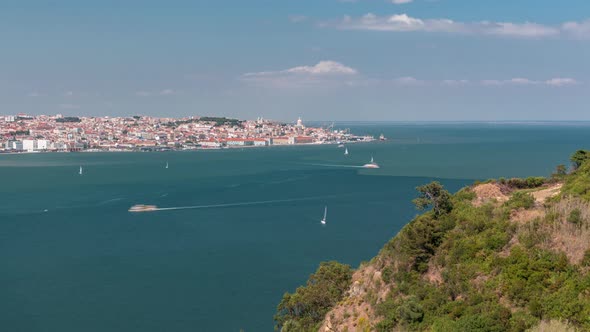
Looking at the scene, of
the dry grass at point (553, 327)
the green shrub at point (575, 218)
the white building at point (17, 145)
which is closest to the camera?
the dry grass at point (553, 327)

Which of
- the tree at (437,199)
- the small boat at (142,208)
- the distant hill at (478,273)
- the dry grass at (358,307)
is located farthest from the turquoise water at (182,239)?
the tree at (437,199)

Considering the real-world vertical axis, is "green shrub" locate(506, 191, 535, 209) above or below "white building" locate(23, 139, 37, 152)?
above

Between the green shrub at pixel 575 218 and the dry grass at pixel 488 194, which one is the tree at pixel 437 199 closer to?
the dry grass at pixel 488 194

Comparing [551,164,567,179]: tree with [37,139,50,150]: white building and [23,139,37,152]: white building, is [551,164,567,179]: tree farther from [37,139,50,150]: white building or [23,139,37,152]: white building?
[37,139,50,150]: white building

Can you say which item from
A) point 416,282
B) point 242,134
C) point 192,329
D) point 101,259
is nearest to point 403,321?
point 416,282

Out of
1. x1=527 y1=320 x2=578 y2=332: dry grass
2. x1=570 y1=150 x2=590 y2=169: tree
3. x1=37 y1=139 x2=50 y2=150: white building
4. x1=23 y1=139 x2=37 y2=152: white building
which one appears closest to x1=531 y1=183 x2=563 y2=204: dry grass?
x1=570 y1=150 x2=590 y2=169: tree

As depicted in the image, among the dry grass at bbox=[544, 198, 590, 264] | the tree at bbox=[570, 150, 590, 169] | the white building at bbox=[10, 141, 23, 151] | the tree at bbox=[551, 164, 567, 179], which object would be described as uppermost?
the tree at bbox=[570, 150, 590, 169]

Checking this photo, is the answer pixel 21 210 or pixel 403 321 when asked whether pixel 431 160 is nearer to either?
pixel 21 210

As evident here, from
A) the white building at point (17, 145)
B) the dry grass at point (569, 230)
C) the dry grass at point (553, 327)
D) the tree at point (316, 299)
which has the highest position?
the dry grass at point (569, 230)
